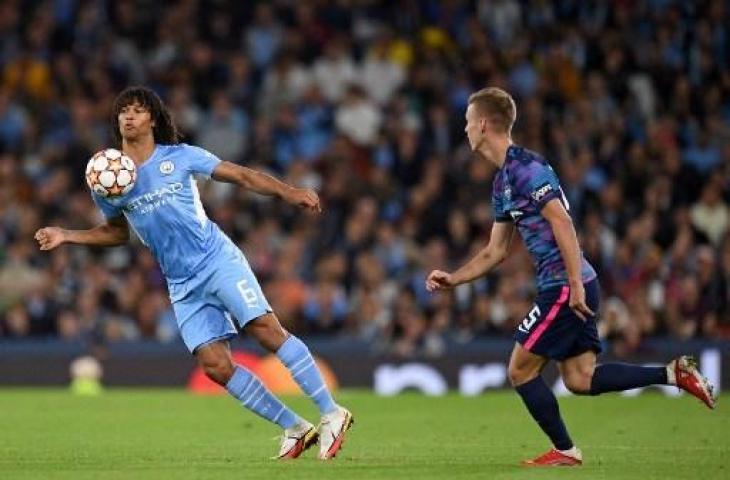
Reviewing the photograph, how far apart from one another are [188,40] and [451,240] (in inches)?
194

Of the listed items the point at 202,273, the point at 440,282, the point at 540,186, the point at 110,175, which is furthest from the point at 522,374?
the point at 110,175

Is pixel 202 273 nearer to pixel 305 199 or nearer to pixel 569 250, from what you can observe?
pixel 305 199

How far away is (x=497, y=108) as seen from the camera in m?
9.80

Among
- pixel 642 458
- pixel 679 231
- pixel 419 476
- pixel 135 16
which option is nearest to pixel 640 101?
pixel 679 231

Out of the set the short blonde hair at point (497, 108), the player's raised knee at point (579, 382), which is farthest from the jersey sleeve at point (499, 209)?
the player's raised knee at point (579, 382)

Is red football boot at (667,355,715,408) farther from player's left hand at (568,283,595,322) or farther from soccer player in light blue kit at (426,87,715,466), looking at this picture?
player's left hand at (568,283,595,322)

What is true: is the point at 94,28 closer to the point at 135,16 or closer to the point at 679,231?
the point at 135,16

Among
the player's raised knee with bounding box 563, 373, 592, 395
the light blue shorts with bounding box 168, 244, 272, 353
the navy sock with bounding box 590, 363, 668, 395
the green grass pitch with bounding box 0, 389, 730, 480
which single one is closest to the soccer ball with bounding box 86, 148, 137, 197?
the light blue shorts with bounding box 168, 244, 272, 353

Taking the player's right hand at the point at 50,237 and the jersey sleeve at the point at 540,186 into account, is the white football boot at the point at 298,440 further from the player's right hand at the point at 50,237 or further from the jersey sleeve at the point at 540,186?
the jersey sleeve at the point at 540,186

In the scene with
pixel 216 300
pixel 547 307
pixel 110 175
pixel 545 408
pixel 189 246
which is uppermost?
pixel 110 175

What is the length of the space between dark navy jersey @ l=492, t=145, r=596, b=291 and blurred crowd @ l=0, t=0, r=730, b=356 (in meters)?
8.80

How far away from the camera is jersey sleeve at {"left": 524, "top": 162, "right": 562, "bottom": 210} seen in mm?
9539

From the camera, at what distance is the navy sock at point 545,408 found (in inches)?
381

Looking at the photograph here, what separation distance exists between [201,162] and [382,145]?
11.0 meters
